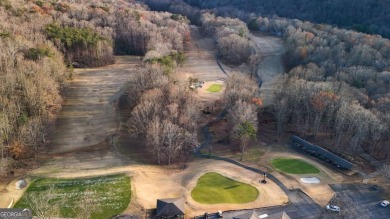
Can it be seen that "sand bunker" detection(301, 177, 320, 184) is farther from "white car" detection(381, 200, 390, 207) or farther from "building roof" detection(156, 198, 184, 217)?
"building roof" detection(156, 198, 184, 217)

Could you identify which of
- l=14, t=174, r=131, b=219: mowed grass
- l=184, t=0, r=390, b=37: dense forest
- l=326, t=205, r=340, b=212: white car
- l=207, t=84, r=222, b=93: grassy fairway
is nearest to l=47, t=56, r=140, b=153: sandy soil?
l=14, t=174, r=131, b=219: mowed grass

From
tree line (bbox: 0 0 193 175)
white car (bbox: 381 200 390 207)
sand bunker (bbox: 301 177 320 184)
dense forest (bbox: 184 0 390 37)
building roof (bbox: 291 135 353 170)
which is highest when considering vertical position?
dense forest (bbox: 184 0 390 37)

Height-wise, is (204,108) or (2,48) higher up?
(2,48)

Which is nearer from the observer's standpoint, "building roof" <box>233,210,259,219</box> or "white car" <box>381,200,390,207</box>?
"building roof" <box>233,210,259,219</box>

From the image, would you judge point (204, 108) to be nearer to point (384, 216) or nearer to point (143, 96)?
point (143, 96)

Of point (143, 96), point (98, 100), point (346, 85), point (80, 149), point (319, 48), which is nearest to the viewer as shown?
point (80, 149)

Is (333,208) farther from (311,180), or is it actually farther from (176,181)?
(176,181)

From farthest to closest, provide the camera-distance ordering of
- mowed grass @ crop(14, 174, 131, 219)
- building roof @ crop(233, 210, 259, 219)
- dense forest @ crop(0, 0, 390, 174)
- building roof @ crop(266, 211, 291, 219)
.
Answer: dense forest @ crop(0, 0, 390, 174)
mowed grass @ crop(14, 174, 131, 219)
building roof @ crop(266, 211, 291, 219)
building roof @ crop(233, 210, 259, 219)

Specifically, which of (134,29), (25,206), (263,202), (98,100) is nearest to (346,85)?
(263,202)
